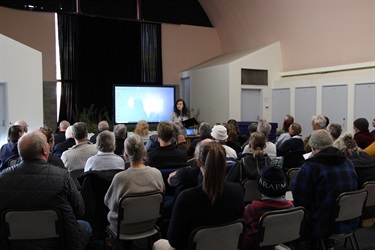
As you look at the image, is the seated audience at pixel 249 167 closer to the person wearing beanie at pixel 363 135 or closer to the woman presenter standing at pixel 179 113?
the person wearing beanie at pixel 363 135

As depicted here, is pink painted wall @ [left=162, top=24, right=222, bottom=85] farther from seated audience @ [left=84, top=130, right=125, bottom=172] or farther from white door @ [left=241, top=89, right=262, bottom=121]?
seated audience @ [left=84, top=130, right=125, bottom=172]

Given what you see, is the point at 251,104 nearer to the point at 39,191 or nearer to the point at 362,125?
the point at 362,125

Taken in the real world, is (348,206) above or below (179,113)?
below

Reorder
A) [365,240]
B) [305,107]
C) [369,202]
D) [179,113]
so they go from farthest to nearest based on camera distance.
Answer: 1. [305,107]
2. [179,113]
3. [365,240]
4. [369,202]

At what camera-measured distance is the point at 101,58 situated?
387 inches

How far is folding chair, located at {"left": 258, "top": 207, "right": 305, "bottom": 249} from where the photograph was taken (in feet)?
6.80

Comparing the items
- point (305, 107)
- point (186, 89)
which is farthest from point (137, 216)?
point (186, 89)

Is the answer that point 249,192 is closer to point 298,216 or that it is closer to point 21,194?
point 298,216

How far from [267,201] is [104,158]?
5.21 ft

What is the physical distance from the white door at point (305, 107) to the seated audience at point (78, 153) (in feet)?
21.3

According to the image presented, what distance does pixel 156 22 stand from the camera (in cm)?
1051

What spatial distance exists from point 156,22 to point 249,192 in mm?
8383

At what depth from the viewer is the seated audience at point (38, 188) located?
205cm

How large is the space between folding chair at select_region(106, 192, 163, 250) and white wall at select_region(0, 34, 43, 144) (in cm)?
513
